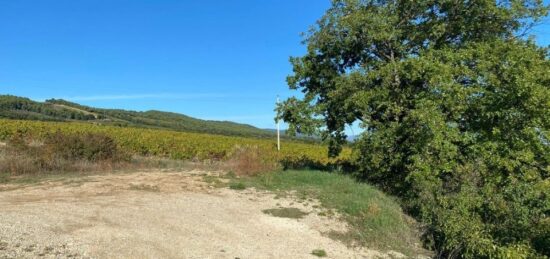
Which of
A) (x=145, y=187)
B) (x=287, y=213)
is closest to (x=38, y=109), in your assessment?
(x=145, y=187)

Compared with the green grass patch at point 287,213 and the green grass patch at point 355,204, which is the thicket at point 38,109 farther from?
the green grass patch at point 287,213

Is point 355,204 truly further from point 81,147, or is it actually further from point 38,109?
point 38,109

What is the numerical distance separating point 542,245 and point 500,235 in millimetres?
858

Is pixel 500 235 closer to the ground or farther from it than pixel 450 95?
closer to the ground

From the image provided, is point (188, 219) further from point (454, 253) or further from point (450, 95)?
point (450, 95)

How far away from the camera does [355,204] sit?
12.7 metres

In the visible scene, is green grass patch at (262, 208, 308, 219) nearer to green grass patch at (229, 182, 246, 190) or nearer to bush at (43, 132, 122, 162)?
green grass patch at (229, 182, 246, 190)

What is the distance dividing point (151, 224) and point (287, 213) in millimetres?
3786

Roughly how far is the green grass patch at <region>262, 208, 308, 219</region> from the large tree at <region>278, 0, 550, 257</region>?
11.0ft

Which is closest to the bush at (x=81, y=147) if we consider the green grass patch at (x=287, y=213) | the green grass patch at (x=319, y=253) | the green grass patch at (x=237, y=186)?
the green grass patch at (x=237, y=186)

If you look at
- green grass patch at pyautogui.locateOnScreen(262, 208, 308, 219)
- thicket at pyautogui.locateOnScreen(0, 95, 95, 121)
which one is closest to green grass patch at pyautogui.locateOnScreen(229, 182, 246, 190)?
green grass patch at pyautogui.locateOnScreen(262, 208, 308, 219)

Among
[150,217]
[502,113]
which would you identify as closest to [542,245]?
[502,113]

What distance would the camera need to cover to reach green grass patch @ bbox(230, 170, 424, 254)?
1059cm

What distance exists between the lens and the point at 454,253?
34.8 ft
